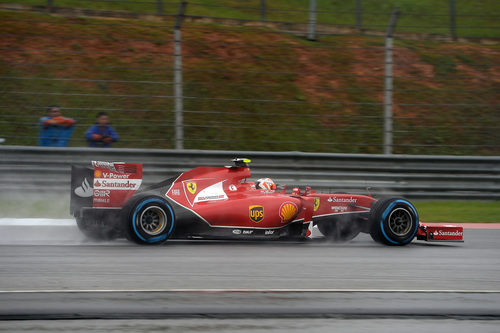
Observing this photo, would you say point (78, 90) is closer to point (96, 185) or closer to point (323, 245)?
point (96, 185)

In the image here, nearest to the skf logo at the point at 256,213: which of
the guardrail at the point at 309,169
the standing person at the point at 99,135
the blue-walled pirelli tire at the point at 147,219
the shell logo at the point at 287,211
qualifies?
the shell logo at the point at 287,211

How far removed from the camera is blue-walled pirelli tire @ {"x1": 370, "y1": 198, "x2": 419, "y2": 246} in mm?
6980

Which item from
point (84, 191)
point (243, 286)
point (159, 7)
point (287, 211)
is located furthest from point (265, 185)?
point (159, 7)

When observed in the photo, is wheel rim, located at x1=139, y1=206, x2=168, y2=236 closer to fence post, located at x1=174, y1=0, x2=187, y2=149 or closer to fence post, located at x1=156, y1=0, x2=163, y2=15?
fence post, located at x1=174, y1=0, x2=187, y2=149

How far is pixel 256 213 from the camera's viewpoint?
22.4 ft


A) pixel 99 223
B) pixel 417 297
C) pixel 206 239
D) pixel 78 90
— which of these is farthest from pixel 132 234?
pixel 78 90

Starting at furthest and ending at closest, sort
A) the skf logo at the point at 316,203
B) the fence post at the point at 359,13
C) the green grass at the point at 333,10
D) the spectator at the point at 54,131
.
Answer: the fence post at the point at 359,13, the green grass at the point at 333,10, the spectator at the point at 54,131, the skf logo at the point at 316,203

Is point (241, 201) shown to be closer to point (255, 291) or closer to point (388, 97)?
point (255, 291)

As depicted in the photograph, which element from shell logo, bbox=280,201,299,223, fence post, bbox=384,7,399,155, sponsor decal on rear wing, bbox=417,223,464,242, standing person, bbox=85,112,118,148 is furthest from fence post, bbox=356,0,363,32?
shell logo, bbox=280,201,299,223

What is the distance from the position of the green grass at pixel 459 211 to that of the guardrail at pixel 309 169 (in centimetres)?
20

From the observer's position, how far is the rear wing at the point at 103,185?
263 inches

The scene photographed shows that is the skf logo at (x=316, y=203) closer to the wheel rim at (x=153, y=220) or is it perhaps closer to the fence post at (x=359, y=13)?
the wheel rim at (x=153, y=220)

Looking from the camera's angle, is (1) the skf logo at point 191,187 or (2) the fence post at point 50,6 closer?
(1) the skf logo at point 191,187

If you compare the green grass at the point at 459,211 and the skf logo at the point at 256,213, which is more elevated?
the skf logo at the point at 256,213
